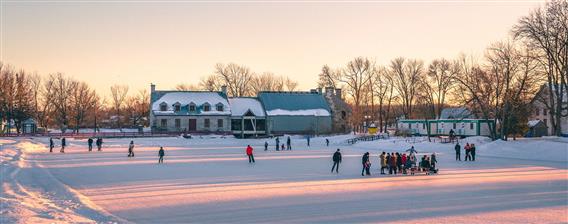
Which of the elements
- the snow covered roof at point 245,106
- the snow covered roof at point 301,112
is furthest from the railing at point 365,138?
the snow covered roof at point 245,106

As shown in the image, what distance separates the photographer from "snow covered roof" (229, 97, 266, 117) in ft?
237

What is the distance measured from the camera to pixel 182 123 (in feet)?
227

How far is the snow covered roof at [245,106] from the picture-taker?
72.1 meters

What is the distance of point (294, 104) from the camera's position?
7500 centimetres

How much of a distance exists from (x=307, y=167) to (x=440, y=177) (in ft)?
24.0

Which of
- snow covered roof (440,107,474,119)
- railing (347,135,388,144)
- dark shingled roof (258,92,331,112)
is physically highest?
dark shingled roof (258,92,331,112)

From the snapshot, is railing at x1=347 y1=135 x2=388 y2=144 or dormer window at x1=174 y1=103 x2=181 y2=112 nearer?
railing at x1=347 y1=135 x2=388 y2=144

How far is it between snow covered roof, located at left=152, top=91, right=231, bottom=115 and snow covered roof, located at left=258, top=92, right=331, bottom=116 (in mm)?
5955

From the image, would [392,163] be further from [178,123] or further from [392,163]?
[178,123]

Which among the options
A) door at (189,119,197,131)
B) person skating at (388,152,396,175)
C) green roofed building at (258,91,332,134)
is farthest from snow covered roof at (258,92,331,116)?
person skating at (388,152,396,175)

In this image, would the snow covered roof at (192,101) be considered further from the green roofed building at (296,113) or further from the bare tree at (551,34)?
the bare tree at (551,34)

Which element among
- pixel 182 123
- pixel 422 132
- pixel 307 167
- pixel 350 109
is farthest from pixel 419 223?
pixel 350 109

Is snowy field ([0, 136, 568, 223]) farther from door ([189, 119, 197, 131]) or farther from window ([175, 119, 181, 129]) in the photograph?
door ([189, 119, 197, 131])

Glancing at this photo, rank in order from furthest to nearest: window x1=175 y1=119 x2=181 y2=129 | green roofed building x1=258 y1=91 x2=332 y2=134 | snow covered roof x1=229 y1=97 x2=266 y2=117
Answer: green roofed building x1=258 y1=91 x2=332 y2=134 → snow covered roof x1=229 y1=97 x2=266 y2=117 → window x1=175 y1=119 x2=181 y2=129
